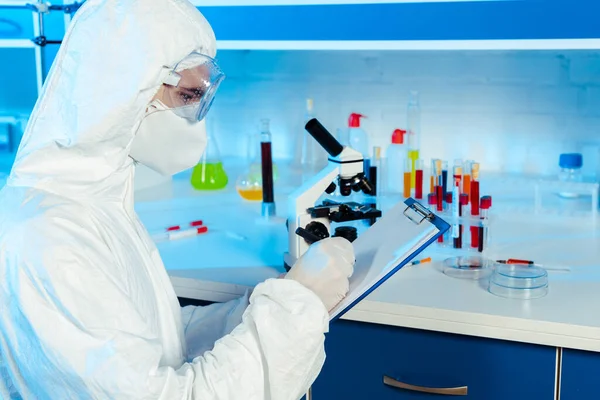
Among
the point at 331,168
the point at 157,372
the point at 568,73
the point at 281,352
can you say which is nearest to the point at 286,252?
the point at 331,168

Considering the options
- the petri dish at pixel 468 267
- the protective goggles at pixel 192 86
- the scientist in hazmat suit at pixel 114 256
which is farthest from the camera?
the petri dish at pixel 468 267

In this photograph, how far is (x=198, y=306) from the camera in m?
1.63

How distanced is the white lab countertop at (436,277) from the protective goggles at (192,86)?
47 centimetres

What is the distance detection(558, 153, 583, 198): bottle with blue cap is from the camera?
230 cm

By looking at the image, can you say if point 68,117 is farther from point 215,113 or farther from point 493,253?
point 215,113

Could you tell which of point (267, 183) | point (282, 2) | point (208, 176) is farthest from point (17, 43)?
point (267, 183)

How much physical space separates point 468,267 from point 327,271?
47 centimetres

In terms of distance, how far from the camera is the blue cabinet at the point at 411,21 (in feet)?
6.68

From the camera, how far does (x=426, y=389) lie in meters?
1.52

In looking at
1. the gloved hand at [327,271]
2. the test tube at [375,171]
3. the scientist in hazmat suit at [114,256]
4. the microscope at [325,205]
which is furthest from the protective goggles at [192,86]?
the test tube at [375,171]

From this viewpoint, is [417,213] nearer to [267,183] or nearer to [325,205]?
[325,205]

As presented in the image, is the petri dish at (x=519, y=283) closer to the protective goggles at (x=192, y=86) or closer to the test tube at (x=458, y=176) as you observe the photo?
the test tube at (x=458, y=176)

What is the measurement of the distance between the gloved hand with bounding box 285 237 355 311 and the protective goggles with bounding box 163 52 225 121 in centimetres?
31

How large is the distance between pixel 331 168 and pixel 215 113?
1.15 meters
